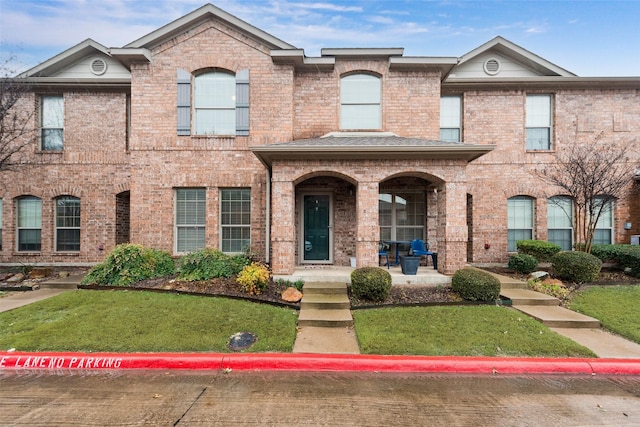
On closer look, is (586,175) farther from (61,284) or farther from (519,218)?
(61,284)

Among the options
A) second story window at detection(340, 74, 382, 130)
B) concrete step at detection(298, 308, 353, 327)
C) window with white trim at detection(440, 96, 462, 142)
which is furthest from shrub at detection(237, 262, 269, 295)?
window with white trim at detection(440, 96, 462, 142)

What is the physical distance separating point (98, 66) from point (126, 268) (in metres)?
8.52

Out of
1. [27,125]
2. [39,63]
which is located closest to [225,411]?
[27,125]

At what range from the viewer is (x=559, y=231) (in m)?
10.9

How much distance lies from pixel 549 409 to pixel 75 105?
1514cm

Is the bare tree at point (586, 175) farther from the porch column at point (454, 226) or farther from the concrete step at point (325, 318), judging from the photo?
the concrete step at point (325, 318)

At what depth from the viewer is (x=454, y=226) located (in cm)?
805

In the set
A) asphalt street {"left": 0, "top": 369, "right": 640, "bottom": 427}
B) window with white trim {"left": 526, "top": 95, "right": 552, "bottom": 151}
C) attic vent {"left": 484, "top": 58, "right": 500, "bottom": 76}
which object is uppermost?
attic vent {"left": 484, "top": 58, "right": 500, "bottom": 76}

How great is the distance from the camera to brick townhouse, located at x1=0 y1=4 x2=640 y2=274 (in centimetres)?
963

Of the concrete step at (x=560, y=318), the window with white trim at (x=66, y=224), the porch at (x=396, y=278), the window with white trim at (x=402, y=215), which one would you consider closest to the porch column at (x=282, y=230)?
the porch at (x=396, y=278)

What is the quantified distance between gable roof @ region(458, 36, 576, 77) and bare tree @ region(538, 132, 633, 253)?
2.79 meters

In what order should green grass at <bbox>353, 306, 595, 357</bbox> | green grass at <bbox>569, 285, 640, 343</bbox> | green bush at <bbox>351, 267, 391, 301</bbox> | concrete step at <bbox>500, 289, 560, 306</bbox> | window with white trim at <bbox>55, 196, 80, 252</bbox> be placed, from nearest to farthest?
green grass at <bbox>353, 306, 595, 357</bbox>
green grass at <bbox>569, 285, 640, 343</bbox>
green bush at <bbox>351, 267, 391, 301</bbox>
concrete step at <bbox>500, 289, 560, 306</bbox>
window with white trim at <bbox>55, 196, 80, 252</bbox>

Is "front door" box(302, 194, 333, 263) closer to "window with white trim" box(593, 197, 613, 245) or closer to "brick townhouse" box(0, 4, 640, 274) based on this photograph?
"brick townhouse" box(0, 4, 640, 274)

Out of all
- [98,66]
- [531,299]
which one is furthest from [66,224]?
[531,299]
